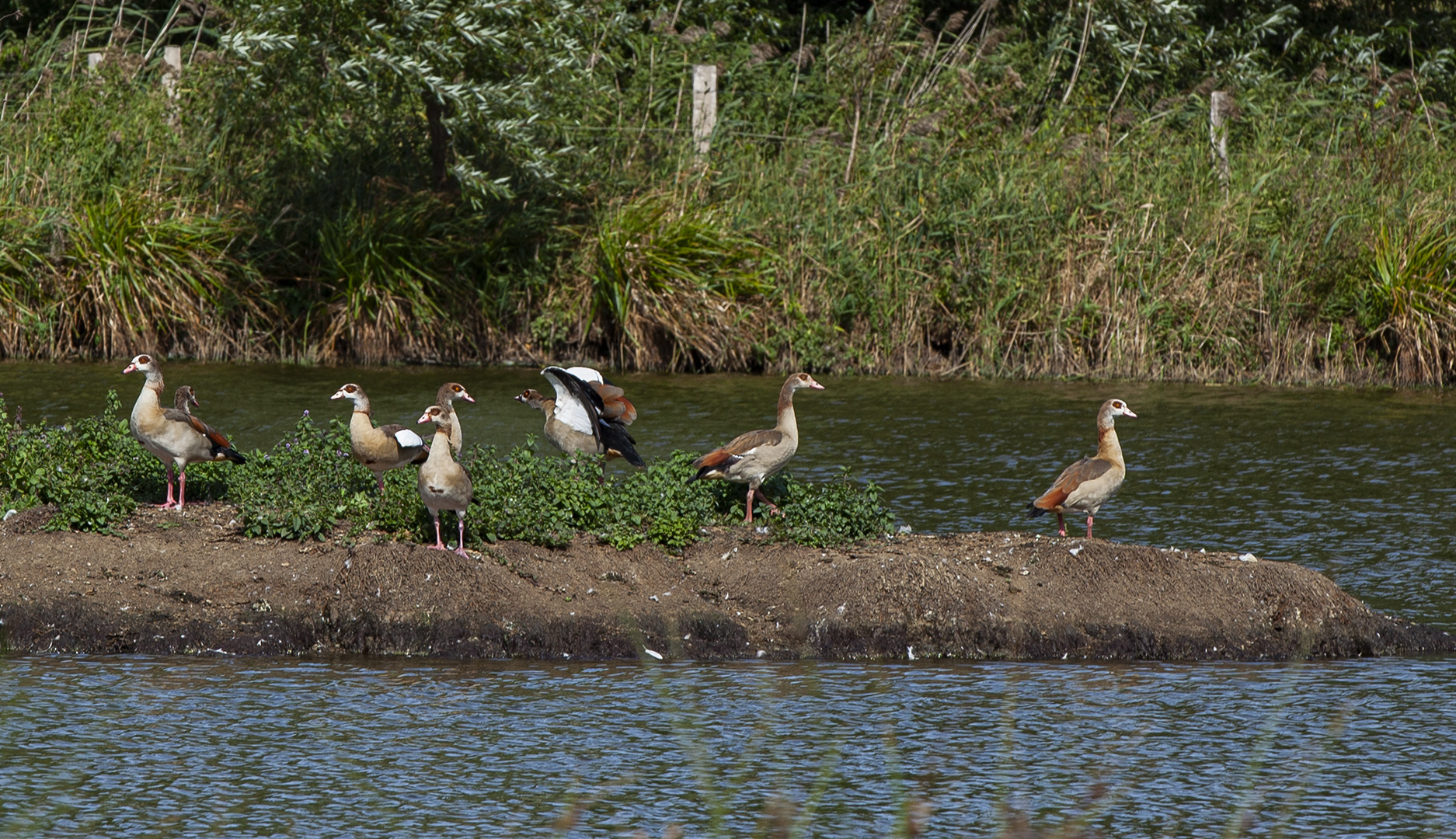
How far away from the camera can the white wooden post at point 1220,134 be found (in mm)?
20750

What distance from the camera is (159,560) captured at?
9.70 metres

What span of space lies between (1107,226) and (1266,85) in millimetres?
5381

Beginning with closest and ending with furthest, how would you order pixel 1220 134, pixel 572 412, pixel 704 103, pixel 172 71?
pixel 572 412, pixel 1220 134, pixel 704 103, pixel 172 71

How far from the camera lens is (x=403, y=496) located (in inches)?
396

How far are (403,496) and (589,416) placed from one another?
2.20 m

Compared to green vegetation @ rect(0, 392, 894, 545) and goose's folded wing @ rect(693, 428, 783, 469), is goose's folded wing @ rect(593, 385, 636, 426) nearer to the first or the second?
green vegetation @ rect(0, 392, 894, 545)

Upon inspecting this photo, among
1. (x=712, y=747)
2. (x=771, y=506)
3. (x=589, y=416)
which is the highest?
(x=589, y=416)

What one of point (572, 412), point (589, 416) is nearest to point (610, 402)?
point (589, 416)

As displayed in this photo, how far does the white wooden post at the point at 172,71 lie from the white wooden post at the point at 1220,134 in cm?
1280

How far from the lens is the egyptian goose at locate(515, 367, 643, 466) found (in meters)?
11.9

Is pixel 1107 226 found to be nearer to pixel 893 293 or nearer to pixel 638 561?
pixel 893 293

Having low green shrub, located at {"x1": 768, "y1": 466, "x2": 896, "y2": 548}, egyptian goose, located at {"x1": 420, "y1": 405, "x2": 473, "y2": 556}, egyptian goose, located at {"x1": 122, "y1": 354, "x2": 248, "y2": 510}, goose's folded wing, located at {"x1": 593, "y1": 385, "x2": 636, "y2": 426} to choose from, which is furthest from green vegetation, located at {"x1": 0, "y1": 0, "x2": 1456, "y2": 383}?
egyptian goose, located at {"x1": 420, "y1": 405, "x2": 473, "y2": 556}

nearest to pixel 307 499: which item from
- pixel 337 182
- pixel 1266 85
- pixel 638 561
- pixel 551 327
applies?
pixel 638 561

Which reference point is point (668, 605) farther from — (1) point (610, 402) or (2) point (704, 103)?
(2) point (704, 103)
